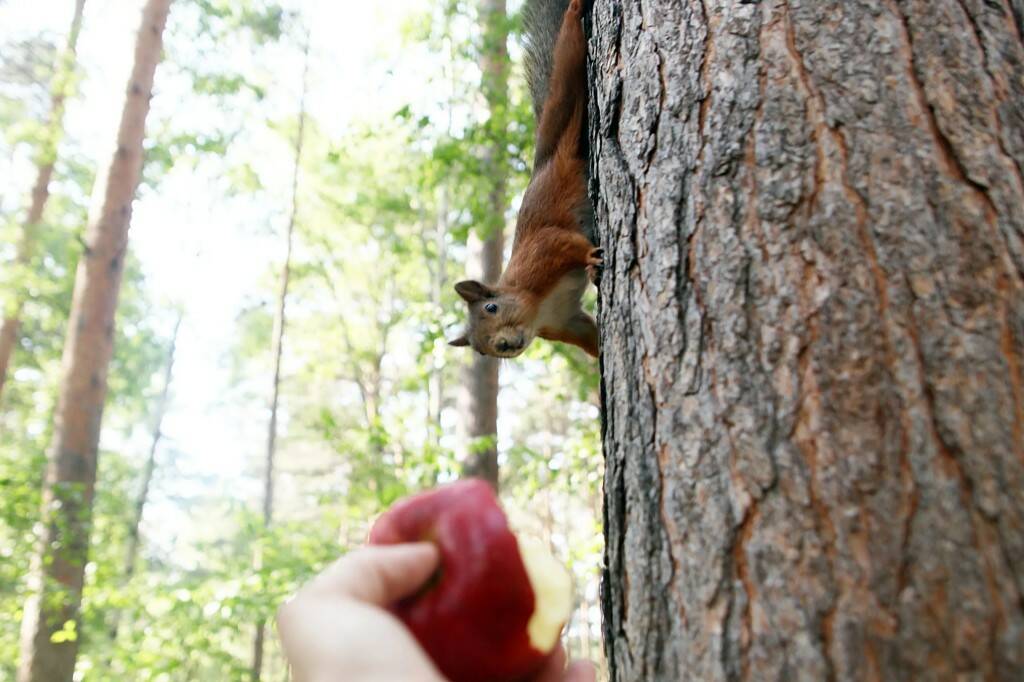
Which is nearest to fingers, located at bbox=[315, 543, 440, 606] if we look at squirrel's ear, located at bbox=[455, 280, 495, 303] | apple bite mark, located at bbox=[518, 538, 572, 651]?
apple bite mark, located at bbox=[518, 538, 572, 651]

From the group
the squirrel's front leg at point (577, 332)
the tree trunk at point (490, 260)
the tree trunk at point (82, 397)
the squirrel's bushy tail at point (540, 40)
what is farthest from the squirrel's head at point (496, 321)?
the tree trunk at point (82, 397)

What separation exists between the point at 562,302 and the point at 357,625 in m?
3.12

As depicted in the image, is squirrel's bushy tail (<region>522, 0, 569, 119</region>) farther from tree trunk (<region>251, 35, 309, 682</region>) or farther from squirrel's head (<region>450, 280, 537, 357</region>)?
tree trunk (<region>251, 35, 309, 682</region>)

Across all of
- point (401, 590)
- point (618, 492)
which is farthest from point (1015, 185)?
point (401, 590)

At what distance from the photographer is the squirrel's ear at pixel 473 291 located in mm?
4066

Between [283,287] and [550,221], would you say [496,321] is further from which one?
[283,287]

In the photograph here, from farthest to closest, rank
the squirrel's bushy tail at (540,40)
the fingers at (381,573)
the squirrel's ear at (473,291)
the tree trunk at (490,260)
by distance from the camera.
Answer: the tree trunk at (490,260), the squirrel's ear at (473,291), the squirrel's bushy tail at (540,40), the fingers at (381,573)

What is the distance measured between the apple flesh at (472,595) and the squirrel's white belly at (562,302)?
2.70 metres

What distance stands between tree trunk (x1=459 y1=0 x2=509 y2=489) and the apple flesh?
15.8ft

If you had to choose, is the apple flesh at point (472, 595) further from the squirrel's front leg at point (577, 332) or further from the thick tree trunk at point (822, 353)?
the squirrel's front leg at point (577, 332)

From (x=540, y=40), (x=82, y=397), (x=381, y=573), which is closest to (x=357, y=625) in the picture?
(x=381, y=573)

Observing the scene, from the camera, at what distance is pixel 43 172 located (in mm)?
12648

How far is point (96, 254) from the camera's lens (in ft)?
26.8

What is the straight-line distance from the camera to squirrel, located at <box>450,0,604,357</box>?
3.16 metres
